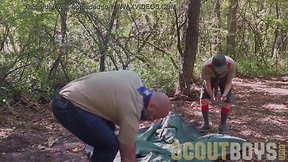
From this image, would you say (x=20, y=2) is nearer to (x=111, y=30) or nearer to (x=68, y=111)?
(x=111, y=30)

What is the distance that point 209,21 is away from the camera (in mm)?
14312

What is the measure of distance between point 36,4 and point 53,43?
0.82 m

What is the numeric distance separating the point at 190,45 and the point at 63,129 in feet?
11.0

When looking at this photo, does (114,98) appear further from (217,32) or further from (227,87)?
(217,32)

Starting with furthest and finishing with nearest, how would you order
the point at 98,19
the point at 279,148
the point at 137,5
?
the point at 137,5 → the point at 98,19 → the point at 279,148

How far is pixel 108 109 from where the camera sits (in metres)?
2.78

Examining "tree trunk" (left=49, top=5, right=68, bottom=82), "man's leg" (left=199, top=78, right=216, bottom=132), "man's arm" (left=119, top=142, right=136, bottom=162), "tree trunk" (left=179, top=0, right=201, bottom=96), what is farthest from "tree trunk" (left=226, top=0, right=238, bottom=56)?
"man's arm" (left=119, top=142, right=136, bottom=162)

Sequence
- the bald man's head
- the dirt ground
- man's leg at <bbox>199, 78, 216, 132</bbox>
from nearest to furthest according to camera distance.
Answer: the bald man's head
the dirt ground
man's leg at <bbox>199, 78, 216, 132</bbox>

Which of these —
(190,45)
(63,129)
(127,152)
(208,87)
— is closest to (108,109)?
(127,152)

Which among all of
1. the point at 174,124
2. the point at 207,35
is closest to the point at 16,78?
the point at 174,124

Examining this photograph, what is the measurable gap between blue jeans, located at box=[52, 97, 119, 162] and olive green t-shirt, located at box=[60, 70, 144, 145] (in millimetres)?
45

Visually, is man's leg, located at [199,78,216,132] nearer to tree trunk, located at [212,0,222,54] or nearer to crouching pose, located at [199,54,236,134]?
crouching pose, located at [199,54,236,134]

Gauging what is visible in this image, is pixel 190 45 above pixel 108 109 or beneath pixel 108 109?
beneath

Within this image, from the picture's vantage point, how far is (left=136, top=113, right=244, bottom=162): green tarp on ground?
14.2 feet
